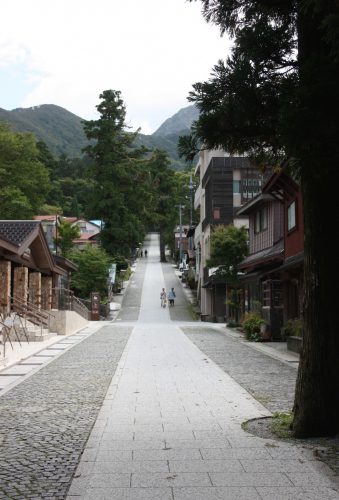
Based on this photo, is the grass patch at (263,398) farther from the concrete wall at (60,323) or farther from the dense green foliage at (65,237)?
the dense green foliage at (65,237)

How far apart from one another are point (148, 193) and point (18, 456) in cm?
5750

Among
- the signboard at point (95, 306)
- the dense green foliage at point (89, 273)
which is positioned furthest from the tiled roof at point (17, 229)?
the dense green foliage at point (89, 273)

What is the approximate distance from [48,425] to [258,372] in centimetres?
666

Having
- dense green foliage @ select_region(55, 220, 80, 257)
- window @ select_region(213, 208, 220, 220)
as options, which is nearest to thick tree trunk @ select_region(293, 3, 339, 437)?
window @ select_region(213, 208, 220, 220)

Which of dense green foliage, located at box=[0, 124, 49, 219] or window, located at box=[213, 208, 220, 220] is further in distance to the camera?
dense green foliage, located at box=[0, 124, 49, 219]

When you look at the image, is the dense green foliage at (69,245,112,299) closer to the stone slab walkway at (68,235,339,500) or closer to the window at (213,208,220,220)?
the window at (213,208,220,220)

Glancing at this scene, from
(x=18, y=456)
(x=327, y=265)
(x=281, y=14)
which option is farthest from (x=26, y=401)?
(x=281, y=14)

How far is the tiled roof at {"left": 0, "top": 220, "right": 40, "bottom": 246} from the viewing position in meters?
24.6

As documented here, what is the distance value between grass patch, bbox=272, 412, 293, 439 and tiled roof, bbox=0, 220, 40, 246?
17846mm

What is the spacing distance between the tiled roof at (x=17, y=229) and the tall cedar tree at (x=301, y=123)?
18018mm

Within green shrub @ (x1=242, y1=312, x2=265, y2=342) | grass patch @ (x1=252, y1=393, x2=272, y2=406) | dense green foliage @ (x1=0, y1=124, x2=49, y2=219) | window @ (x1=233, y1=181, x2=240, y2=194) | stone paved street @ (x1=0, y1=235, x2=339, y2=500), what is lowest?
grass patch @ (x1=252, y1=393, x2=272, y2=406)

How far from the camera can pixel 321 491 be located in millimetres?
4707

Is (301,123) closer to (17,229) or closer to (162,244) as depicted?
(17,229)

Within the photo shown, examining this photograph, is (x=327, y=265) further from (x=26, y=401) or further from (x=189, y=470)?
(x=26, y=401)
